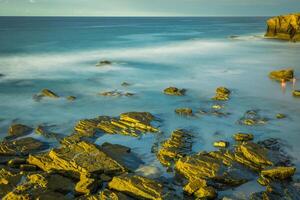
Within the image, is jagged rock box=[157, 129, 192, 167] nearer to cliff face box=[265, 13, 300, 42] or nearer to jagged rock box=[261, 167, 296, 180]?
jagged rock box=[261, 167, 296, 180]

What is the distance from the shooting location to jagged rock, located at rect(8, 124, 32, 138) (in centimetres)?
2011

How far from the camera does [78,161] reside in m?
15.4

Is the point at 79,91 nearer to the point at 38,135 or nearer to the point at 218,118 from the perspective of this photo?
the point at 38,135

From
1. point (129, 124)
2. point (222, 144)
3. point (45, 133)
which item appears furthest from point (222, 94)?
point (45, 133)

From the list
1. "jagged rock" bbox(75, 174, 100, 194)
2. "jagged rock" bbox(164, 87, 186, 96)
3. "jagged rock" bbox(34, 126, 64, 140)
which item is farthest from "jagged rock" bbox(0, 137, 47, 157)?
"jagged rock" bbox(164, 87, 186, 96)

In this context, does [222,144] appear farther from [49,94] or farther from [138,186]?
[49,94]

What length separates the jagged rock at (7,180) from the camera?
13.9 metres

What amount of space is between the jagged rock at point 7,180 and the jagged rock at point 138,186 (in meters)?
3.93

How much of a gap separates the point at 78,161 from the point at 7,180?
296 cm

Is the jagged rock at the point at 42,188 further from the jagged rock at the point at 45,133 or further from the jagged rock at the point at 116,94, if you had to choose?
the jagged rock at the point at 116,94

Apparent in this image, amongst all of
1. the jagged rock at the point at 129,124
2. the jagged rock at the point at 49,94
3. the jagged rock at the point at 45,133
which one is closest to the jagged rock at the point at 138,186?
the jagged rock at the point at 129,124

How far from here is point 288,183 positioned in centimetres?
1455

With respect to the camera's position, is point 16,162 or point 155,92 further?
point 155,92

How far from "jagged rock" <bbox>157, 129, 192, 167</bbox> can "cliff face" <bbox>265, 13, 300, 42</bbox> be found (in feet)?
224
